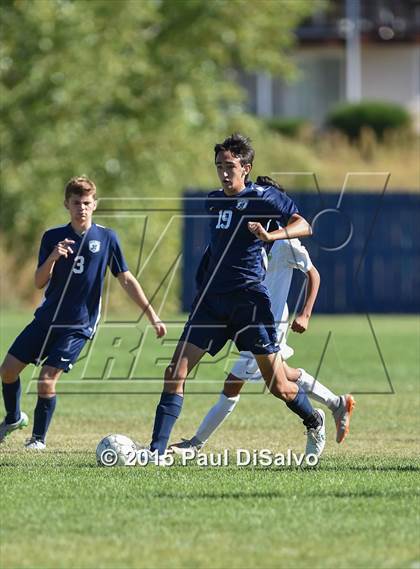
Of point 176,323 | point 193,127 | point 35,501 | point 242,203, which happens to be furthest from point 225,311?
point 193,127

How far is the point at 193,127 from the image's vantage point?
1084 inches

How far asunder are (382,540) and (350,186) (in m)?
26.0

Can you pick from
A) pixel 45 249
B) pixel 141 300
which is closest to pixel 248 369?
pixel 141 300

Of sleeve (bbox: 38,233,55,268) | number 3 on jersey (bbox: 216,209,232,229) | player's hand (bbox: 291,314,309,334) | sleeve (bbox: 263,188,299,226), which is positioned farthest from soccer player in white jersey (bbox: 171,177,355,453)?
sleeve (bbox: 38,233,55,268)

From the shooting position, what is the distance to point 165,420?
8.27 meters

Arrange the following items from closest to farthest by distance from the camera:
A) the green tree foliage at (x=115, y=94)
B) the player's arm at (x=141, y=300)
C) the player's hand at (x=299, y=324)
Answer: the player's hand at (x=299, y=324) → the player's arm at (x=141, y=300) → the green tree foliage at (x=115, y=94)

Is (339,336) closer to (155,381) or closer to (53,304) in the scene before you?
(155,381)

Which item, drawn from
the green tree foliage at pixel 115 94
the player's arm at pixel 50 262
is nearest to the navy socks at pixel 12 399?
the player's arm at pixel 50 262

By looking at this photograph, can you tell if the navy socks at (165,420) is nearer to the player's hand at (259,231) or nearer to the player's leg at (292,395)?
the player's leg at (292,395)

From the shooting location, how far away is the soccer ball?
8211 mm

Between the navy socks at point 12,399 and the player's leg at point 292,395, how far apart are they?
1.96 m

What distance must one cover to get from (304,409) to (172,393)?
0.96m

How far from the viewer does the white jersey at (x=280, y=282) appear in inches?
349

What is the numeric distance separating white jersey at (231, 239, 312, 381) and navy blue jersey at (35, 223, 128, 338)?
115 cm
